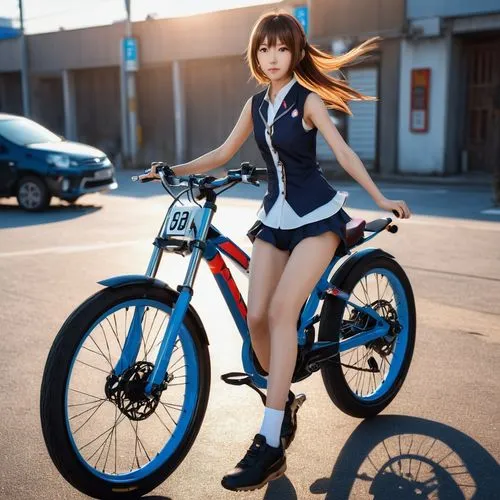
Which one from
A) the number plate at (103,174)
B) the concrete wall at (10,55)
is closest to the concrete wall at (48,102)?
the concrete wall at (10,55)

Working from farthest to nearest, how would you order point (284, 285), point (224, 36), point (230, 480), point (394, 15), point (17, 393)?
1. point (224, 36)
2. point (394, 15)
3. point (17, 393)
4. point (284, 285)
5. point (230, 480)

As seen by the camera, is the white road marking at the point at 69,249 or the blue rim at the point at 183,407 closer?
the blue rim at the point at 183,407

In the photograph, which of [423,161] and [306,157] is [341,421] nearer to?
[306,157]

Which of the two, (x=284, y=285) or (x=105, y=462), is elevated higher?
(x=284, y=285)

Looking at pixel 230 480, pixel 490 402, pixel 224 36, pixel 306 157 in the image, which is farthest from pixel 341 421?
pixel 224 36

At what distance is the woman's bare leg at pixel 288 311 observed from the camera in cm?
322

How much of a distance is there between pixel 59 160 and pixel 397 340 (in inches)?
388

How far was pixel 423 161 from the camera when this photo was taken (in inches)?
810

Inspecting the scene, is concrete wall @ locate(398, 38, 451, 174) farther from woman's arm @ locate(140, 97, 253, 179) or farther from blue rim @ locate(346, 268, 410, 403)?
woman's arm @ locate(140, 97, 253, 179)

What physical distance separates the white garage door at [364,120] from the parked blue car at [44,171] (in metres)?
9.99

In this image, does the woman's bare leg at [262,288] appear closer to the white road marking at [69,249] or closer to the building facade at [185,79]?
the white road marking at [69,249]

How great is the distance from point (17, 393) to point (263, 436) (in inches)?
72.1

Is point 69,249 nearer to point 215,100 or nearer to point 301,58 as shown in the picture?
point 301,58

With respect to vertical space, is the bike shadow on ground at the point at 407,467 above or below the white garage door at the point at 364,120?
below
